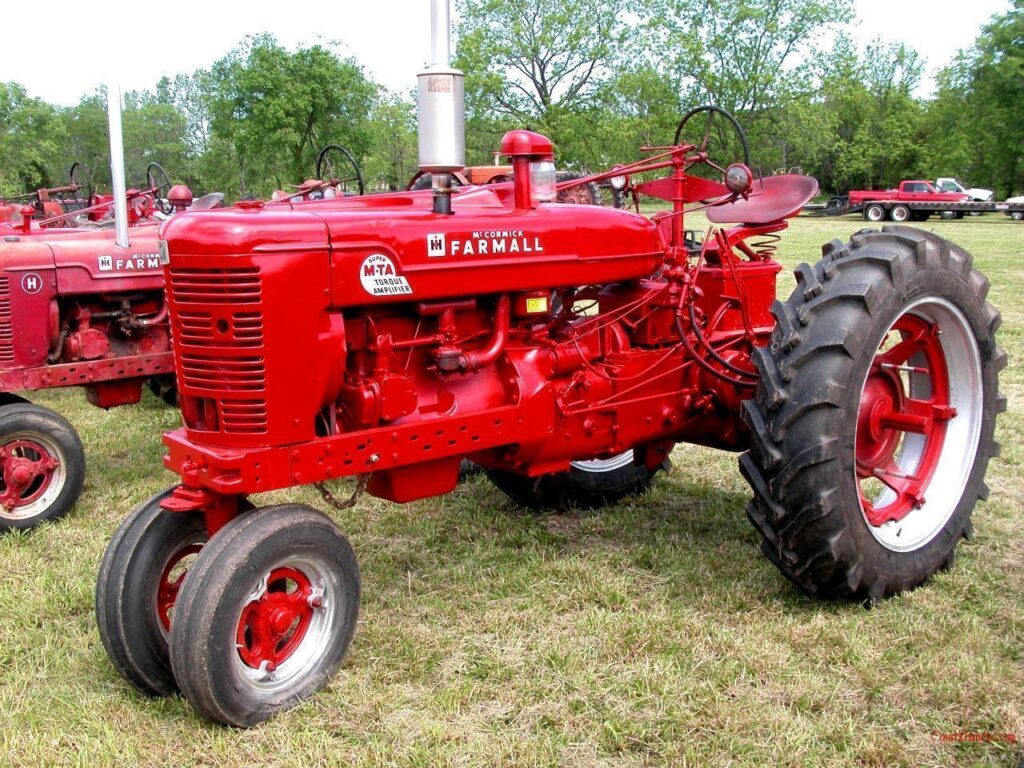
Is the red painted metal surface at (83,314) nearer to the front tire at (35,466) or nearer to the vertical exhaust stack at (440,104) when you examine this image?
the front tire at (35,466)

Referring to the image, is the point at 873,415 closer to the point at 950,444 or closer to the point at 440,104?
the point at 950,444

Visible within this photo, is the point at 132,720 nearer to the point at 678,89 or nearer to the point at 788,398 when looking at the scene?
the point at 788,398

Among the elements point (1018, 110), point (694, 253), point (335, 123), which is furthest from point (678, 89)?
point (694, 253)

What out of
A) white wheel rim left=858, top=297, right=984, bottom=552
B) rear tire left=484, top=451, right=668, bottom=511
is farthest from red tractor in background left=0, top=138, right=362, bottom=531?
white wheel rim left=858, top=297, right=984, bottom=552

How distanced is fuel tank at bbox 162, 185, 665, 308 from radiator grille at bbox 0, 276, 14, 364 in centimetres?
236

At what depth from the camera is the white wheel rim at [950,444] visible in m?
3.71

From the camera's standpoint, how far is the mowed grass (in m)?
2.71

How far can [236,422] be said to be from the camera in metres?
2.84

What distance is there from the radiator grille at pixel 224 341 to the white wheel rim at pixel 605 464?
2.26 m

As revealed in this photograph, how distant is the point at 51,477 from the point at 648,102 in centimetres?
4058

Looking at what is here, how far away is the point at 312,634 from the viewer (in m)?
3.01

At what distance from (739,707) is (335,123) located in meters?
32.9

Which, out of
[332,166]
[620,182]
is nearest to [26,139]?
[332,166]

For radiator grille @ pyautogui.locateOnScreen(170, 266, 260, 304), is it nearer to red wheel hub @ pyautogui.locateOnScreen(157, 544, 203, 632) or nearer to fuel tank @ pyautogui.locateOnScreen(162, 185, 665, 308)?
fuel tank @ pyautogui.locateOnScreen(162, 185, 665, 308)
